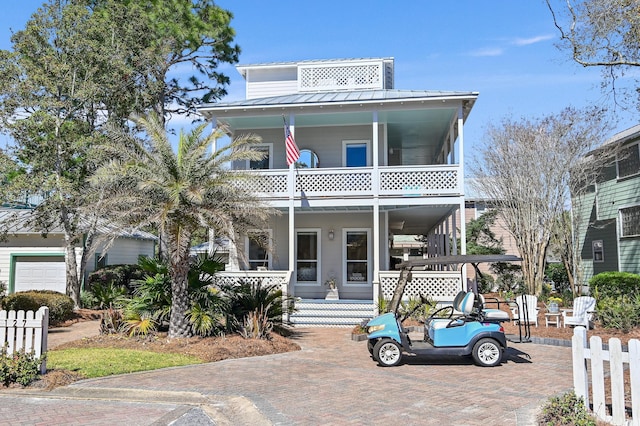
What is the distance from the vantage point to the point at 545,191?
20.8 meters

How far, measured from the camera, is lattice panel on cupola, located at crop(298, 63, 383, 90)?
20.5 m

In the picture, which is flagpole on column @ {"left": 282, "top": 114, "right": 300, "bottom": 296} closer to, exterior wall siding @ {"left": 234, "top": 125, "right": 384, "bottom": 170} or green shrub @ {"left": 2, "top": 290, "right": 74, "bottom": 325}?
exterior wall siding @ {"left": 234, "top": 125, "right": 384, "bottom": 170}

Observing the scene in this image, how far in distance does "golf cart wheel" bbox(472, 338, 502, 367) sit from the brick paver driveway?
7.1 inches

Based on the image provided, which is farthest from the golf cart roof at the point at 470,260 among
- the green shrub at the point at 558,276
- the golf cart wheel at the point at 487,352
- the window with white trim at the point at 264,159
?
the green shrub at the point at 558,276

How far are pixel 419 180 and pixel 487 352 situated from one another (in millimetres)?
8043

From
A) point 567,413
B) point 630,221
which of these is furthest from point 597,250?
point 567,413

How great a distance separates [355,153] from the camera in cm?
1930

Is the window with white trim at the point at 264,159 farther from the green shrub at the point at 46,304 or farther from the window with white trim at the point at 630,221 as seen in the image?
the window with white trim at the point at 630,221

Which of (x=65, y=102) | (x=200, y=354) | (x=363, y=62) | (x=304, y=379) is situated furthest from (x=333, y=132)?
(x=304, y=379)

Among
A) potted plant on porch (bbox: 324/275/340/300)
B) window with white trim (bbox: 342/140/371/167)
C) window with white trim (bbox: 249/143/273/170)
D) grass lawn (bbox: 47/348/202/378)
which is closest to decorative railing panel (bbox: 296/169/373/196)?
window with white trim (bbox: 342/140/371/167)

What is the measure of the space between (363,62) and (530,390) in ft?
51.5

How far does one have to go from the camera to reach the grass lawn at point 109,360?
877cm

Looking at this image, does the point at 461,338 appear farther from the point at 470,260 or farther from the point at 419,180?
the point at 419,180

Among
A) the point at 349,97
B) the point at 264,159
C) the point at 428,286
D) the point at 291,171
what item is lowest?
the point at 428,286
